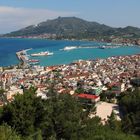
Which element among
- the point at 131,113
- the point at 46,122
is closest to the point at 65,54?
the point at 131,113

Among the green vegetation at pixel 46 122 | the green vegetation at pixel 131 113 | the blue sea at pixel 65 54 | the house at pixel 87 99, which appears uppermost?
the green vegetation at pixel 46 122

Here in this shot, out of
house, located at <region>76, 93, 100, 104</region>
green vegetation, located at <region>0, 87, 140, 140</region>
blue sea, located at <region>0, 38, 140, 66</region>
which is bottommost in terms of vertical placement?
blue sea, located at <region>0, 38, 140, 66</region>

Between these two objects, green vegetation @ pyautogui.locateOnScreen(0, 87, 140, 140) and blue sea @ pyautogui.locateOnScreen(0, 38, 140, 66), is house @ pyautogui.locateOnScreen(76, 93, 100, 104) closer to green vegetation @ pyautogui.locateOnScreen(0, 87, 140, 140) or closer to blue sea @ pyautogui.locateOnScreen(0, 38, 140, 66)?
green vegetation @ pyautogui.locateOnScreen(0, 87, 140, 140)

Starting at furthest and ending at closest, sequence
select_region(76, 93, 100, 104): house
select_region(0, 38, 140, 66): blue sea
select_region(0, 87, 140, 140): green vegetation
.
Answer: select_region(0, 38, 140, 66): blue sea < select_region(76, 93, 100, 104): house < select_region(0, 87, 140, 140): green vegetation

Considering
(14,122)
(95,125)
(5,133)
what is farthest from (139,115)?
(5,133)

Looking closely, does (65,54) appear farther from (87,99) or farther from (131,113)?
(131,113)

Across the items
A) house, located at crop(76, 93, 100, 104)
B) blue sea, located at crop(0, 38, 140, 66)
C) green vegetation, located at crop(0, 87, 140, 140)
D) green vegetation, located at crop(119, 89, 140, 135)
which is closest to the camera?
green vegetation, located at crop(0, 87, 140, 140)

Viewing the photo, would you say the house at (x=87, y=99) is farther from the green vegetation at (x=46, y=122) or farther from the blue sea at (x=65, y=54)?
the blue sea at (x=65, y=54)

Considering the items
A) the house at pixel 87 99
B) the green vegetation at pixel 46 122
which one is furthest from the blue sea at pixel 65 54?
the green vegetation at pixel 46 122

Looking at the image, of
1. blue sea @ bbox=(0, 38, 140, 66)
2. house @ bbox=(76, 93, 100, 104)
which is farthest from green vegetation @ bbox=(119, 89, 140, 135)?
blue sea @ bbox=(0, 38, 140, 66)

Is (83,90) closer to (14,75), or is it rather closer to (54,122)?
(14,75)

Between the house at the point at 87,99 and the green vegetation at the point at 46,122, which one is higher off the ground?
the green vegetation at the point at 46,122
